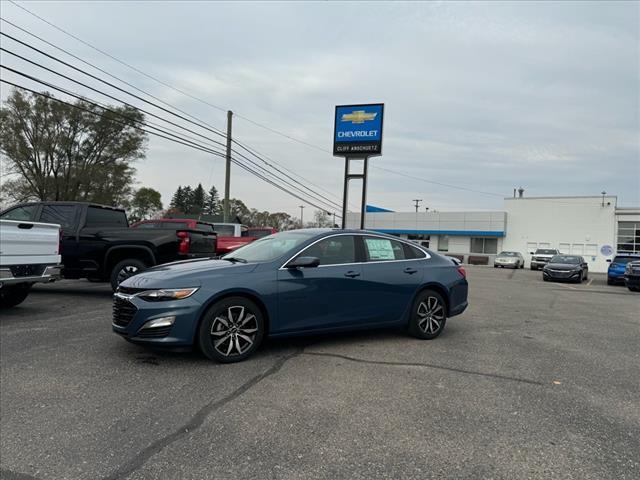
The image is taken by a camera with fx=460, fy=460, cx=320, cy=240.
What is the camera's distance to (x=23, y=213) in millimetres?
9508

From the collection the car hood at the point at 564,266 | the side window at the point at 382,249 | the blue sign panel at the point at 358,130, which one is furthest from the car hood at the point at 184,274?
the car hood at the point at 564,266

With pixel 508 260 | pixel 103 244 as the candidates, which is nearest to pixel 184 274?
pixel 103 244

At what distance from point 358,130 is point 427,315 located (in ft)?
47.0

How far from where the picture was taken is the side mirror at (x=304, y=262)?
17.3 feet

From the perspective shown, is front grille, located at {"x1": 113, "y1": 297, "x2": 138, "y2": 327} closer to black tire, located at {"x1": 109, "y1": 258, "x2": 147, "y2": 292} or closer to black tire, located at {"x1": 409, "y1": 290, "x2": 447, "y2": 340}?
black tire, located at {"x1": 409, "y1": 290, "x2": 447, "y2": 340}

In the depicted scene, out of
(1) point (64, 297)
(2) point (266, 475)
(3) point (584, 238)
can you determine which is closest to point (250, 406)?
(2) point (266, 475)

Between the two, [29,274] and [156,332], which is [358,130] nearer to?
[29,274]

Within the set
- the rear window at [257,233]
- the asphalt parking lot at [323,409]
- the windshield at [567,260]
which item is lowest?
the asphalt parking lot at [323,409]

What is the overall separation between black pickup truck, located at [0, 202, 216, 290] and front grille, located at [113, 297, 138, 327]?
171 inches

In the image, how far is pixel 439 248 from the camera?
48.9 m

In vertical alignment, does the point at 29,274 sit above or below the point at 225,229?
below

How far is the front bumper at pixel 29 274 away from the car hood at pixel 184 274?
309 centimetres

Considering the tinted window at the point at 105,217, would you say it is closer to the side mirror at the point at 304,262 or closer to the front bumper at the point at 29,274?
the front bumper at the point at 29,274

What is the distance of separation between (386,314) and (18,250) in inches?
225
